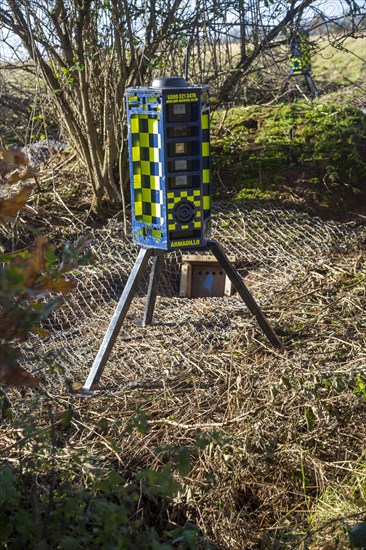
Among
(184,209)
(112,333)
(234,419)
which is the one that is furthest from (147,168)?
(234,419)

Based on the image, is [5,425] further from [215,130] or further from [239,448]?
[215,130]

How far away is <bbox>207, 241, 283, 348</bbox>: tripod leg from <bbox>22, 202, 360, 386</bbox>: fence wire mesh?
16 centimetres

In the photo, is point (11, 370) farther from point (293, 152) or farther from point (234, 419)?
point (293, 152)

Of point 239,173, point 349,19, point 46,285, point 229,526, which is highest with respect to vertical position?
point 349,19

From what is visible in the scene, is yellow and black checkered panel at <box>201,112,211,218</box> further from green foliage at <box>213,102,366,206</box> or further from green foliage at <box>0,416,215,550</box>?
green foliage at <box>213,102,366,206</box>

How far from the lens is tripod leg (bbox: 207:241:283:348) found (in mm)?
4328

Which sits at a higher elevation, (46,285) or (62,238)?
(46,285)

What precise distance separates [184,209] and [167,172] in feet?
0.75

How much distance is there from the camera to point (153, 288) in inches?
193

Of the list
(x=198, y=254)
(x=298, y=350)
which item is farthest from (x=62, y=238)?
(x=298, y=350)

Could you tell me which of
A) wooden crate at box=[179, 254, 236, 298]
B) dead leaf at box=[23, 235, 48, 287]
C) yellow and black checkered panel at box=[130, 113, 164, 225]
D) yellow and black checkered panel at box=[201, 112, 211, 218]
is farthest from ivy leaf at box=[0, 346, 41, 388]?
wooden crate at box=[179, 254, 236, 298]

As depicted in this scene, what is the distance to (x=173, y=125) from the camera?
13.1ft

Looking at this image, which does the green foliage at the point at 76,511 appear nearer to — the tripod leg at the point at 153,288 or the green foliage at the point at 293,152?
the tripod leg at the point at 153,288

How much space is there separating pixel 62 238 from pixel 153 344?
2.08 metres
